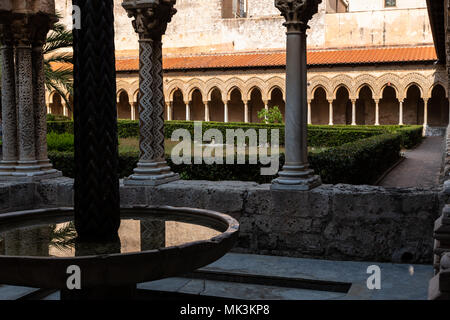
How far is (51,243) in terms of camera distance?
7.66 ft

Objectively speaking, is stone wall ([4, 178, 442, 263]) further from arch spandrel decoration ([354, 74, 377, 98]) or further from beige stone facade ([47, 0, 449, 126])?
arch spandrel decoration ([354, 74, 377, 98])

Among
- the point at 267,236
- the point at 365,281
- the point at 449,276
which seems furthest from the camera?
the point at 267,236

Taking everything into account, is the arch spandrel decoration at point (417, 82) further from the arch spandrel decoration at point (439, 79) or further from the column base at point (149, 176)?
the column base at point (149, 176)

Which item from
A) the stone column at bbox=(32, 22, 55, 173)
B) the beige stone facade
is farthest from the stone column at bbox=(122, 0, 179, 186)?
the beige stone facade

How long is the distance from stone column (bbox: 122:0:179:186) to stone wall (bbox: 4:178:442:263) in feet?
0.89

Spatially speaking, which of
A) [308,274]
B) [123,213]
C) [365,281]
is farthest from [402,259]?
[123,213]

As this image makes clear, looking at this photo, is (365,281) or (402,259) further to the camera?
(402,259)

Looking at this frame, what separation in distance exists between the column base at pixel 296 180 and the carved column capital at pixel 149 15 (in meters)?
1.92

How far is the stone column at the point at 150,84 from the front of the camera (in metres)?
5.11

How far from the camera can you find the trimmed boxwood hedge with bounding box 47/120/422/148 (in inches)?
672

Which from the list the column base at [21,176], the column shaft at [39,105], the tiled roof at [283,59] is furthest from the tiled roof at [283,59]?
the column base at [21,176]

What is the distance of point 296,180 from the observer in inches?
179
